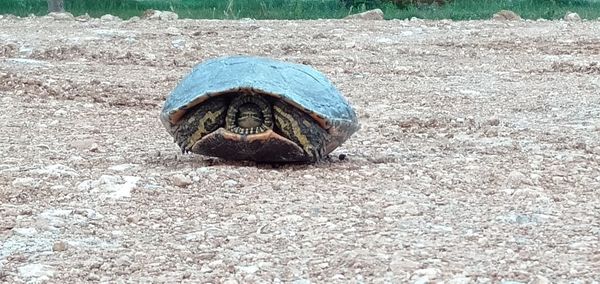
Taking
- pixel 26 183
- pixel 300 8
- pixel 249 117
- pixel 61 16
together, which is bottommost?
pixel 61 16

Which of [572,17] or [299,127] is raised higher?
[299,127]

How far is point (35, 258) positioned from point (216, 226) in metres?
0.59

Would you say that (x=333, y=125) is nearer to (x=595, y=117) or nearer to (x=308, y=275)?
(x=308, y=275)

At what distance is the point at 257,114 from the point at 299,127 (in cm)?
17

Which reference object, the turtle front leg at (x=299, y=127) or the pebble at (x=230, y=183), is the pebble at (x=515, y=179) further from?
the pebble at (x=230, y=183)

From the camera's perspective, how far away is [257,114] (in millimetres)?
4312

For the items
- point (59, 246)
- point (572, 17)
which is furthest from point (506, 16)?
point (59, 246)

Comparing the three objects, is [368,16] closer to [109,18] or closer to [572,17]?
[572,17]

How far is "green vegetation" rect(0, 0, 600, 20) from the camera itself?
11.7m

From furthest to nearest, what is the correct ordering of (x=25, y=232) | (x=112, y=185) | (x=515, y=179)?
(x=515, y=179) → (x=112, y=185) → (x=25, y=232)

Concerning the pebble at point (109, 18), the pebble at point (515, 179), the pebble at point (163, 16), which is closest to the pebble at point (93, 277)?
the pebble at point (515, 179)

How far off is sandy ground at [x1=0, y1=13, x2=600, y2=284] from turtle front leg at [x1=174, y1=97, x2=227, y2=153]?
15 cm

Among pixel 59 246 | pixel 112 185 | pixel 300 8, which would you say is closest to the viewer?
pixel 59 246

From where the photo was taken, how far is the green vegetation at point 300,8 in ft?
38.4
